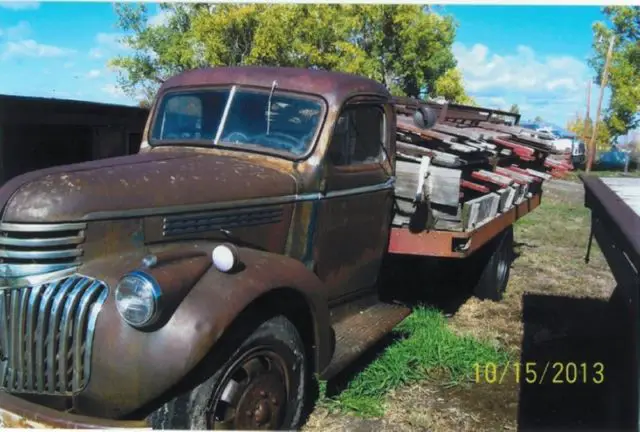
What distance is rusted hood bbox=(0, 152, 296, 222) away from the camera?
2498 millimetres

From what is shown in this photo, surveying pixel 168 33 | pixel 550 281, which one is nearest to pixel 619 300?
pixel 550 281

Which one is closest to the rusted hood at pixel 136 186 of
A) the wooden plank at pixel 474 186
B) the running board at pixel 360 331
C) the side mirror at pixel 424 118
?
the running board at pixel 360 331

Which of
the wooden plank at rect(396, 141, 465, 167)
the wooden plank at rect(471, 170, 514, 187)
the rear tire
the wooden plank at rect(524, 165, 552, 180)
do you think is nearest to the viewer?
the wooden plank at rect(396, 141, 465, 167)

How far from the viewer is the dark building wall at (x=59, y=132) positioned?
4.85 metres

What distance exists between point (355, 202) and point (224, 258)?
1370 mm

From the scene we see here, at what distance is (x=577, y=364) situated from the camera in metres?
4.25

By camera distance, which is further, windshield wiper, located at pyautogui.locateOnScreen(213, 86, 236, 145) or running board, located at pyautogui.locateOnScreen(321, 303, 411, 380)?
windshield wiper, located at pyautogui.locateOnScreen(213, 86, 236, 145)

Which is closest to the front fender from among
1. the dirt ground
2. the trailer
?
the dirt ground

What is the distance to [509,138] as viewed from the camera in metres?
6.00

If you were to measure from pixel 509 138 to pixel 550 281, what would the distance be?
4.85 ft

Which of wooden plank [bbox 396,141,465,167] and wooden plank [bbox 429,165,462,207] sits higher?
wooden plank [bbox 396,141,465,167]

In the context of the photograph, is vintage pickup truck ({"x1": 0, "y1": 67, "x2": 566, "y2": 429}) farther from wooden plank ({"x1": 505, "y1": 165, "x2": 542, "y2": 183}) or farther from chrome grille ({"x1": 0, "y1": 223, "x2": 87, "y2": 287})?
wooden plank ({"x1": 505, "y1": 165, "x2": 542, "y2": 183})

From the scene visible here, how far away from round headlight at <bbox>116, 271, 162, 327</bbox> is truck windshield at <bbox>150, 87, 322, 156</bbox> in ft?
4.42
